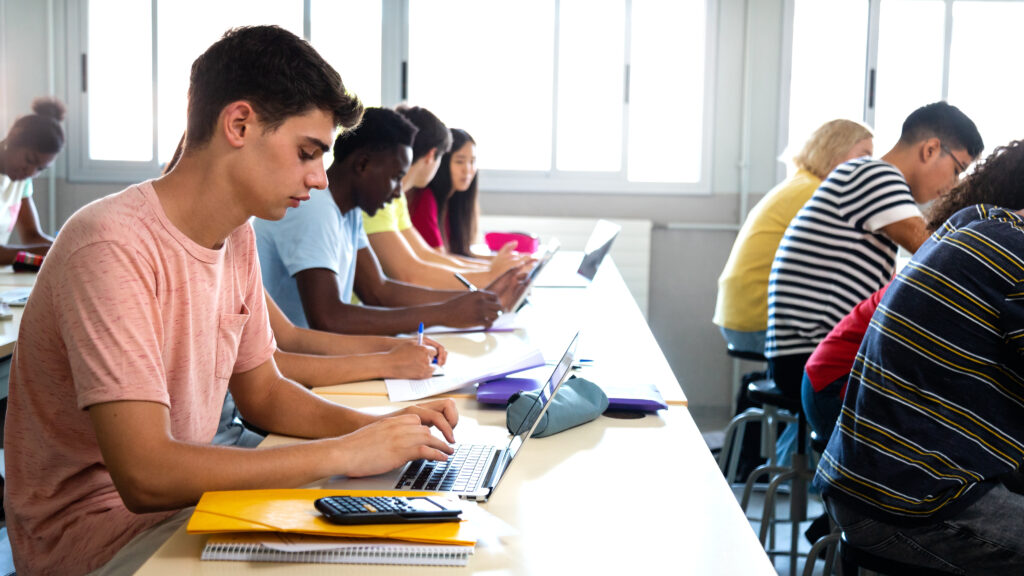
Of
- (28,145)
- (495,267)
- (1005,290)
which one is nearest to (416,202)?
(495,267)

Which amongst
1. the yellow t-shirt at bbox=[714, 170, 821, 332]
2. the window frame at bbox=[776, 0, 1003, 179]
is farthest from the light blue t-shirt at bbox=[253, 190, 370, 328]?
the window frame at bbox=[776, 0, 1003, 179]

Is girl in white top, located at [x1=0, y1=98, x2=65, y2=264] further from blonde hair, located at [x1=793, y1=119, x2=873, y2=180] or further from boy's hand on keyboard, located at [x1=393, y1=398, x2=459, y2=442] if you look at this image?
blonde hair, located at [x1=793, y1=119, x2=873, y2=180]

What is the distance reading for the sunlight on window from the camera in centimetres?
459

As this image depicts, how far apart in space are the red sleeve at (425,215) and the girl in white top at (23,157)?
4.43 feet

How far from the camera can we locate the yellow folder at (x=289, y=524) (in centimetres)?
99

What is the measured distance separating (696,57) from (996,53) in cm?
145

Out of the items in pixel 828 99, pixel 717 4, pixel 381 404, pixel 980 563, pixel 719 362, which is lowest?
pixel 719 362

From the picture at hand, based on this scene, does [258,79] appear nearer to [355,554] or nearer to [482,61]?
[355,554]

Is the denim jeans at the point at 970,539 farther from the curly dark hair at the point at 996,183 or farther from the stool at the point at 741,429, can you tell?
the stool at the point at 741,429

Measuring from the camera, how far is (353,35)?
472 cm

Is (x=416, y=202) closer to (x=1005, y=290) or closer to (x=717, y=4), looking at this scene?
(x=717, y=4)

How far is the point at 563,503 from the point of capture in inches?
46.4

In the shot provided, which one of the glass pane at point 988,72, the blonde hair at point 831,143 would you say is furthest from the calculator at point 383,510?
the glass pane at point 988,72

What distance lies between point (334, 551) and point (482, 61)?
13.2ft
